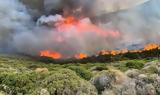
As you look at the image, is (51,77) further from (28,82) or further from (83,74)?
(83,74)

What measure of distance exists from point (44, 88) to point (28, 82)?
2005 millimetres

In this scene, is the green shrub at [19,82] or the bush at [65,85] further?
the green shrub at [19,82]

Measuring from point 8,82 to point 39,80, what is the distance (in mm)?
2449

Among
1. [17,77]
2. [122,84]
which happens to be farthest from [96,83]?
[17,77]

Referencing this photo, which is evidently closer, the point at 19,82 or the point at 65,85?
the point at 65,85

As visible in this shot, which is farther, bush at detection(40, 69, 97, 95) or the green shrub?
the green shrub

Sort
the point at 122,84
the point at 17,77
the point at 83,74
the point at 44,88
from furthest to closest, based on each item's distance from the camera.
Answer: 1. the point at 83,74
2. the point at 122,84
3. the point at 17,77
4. the point at 44,88

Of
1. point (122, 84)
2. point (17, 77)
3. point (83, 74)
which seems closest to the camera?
point (17, 77)

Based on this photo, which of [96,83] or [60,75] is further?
[96,83]

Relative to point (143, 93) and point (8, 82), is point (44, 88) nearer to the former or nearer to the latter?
point (8, 82)

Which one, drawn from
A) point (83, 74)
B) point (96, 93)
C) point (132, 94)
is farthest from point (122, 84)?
point (83, 74)

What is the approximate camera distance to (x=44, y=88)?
1066 inches

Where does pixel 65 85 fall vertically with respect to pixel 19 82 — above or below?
below

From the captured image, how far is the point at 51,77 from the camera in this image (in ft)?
92.4
